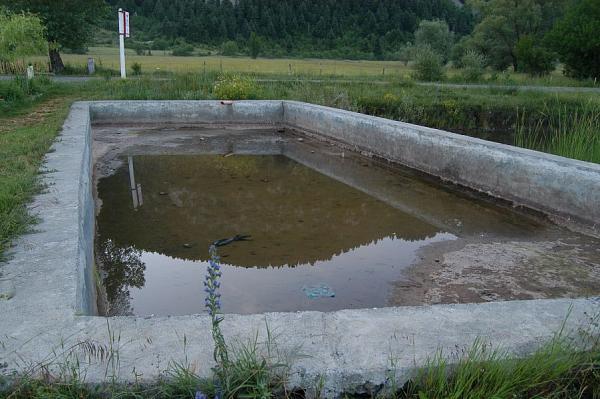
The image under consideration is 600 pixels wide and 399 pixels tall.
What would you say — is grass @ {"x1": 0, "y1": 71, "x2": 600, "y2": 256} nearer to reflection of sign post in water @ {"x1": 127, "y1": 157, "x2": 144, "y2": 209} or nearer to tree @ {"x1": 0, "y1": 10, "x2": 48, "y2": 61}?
tree @ {"x1": 0, "y1": 10, "x2": 48, "y2": 61}

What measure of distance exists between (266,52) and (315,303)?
5847 cm

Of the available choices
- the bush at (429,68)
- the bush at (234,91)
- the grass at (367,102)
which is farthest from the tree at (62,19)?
the bush at (429,68)

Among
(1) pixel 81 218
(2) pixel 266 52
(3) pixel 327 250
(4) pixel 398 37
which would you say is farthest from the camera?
(4) pixel 398 37

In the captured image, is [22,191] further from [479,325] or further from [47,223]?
[479,325]

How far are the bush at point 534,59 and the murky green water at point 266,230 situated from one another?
2062cm

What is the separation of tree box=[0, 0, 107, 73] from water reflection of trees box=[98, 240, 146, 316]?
18162mm

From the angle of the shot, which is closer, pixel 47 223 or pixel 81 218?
pixel 47 223

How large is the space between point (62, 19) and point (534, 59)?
20495 millimetres

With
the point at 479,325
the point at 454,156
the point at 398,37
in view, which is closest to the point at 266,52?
the point at 398,37

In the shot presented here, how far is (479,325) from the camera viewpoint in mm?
2584

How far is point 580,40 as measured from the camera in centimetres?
2123

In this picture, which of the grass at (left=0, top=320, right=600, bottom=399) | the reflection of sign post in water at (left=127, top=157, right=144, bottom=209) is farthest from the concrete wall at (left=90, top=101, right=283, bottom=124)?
the grass at (left=0, top=320, right=600, bottom=399)

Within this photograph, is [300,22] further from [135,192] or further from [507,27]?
[135,192]

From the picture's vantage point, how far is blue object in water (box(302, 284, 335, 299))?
397 centimetres
